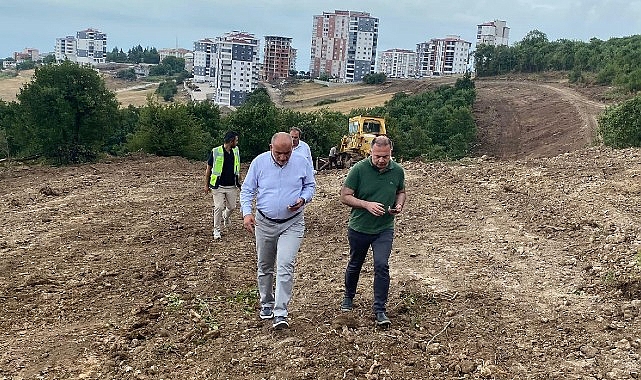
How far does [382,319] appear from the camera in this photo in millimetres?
4789

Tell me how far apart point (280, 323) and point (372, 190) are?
1.27 m

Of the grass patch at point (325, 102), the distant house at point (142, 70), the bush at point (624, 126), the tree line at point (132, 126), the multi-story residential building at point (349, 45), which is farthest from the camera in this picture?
the multi-story residential building at point (349, 45)

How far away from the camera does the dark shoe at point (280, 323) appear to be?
4.68 m

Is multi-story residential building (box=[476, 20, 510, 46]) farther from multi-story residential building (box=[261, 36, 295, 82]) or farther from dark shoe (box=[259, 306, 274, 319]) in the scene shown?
dark shoe (box=[259, 306, 274, 319])

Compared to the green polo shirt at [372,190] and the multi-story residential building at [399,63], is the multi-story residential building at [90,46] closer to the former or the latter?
the multi-story residential building at [399,63]

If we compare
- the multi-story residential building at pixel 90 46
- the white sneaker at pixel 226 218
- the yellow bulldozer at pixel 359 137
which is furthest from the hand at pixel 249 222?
the multi-story residential building at pixel 90 46

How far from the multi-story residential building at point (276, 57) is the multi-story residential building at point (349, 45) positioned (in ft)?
24.5

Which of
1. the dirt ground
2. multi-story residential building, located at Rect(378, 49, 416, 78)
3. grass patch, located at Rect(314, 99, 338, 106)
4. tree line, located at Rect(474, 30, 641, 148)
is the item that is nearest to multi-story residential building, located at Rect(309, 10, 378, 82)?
multi-story residential building, located at Rect(378, 49, 416, 78)

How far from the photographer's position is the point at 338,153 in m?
21.1

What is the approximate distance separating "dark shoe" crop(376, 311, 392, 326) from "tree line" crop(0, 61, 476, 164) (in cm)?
1833

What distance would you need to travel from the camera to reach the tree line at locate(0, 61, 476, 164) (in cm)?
2066

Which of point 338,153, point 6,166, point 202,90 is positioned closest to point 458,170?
point 338,153

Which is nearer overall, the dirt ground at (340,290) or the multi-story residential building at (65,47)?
the dirt ground at (340,290)

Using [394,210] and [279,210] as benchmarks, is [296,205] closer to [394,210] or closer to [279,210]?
[279,210]
